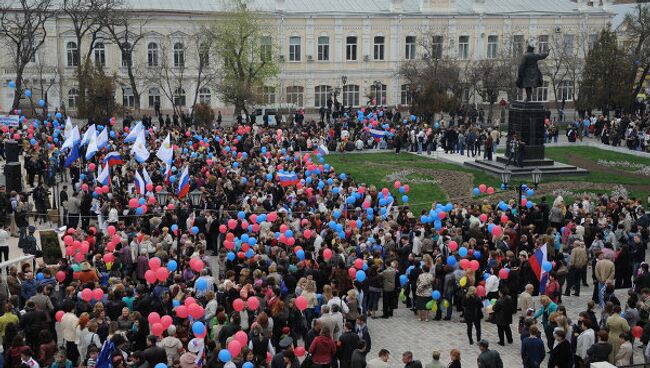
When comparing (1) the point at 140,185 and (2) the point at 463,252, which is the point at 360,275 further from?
(1) the point at 140,185

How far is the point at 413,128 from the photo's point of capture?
44.6m

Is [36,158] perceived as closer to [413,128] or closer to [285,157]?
[285,157]

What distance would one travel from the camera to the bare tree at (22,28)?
169 feet

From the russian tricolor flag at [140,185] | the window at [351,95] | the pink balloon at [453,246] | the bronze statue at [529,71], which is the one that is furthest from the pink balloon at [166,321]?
the window at [351,95]

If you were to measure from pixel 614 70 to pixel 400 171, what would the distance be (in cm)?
2173

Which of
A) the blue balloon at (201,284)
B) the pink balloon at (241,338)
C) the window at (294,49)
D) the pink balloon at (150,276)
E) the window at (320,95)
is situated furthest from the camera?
the window at (320,95)

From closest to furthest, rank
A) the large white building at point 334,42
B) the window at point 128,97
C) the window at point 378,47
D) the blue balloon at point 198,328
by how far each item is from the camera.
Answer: the blue balloon at point 198,328
the large white building at point 334,42
the window at point 128,97
the window at point 378,47

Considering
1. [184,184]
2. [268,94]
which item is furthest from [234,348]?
[268,94]

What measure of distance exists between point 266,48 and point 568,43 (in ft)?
76.8

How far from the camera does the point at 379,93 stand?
65.6 metres

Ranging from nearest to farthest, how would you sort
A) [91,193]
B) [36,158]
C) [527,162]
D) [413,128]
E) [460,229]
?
[460,229], [91,193], [36,158], [527,162], [413,128]

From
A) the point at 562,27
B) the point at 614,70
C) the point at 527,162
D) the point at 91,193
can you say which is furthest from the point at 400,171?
the point at 562,27

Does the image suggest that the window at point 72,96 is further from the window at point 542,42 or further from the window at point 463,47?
the window at point 542,42

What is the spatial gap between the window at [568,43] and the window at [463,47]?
23.9 feet
